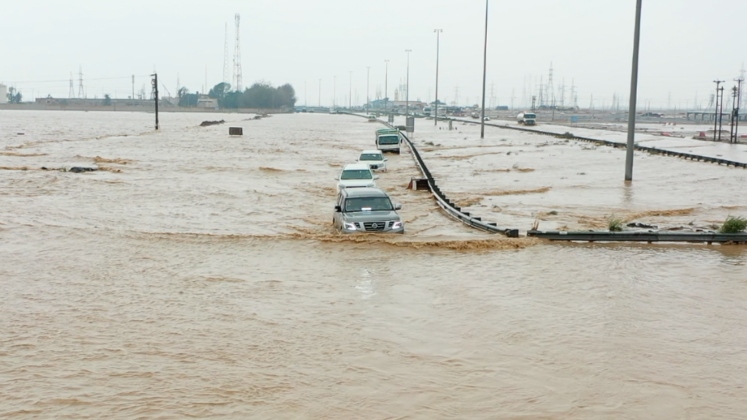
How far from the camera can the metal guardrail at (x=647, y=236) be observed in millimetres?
19359

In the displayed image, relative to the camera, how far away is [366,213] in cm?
1995

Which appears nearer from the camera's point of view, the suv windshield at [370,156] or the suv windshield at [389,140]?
the suv windshield at [370,156]

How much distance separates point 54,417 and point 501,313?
730 cm

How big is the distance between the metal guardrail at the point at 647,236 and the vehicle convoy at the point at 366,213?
3.63 metres

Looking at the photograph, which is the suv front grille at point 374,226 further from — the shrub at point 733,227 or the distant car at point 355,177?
the shrub at point 733,227

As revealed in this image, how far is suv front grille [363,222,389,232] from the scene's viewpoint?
769 inches

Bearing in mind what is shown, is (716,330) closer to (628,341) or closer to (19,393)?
(628,341)

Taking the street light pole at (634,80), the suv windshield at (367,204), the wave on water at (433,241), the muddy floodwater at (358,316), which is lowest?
the muddy floodwater at (358,316)

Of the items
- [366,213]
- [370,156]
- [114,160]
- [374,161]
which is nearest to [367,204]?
[366,213]

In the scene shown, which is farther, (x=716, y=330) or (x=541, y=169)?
(x=541, y=169)

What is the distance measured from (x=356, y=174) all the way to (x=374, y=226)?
9.77 meters

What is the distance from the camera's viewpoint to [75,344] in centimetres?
1179

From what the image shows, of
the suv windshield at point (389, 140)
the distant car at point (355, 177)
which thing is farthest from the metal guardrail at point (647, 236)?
the suv windshield at point (389, 140)

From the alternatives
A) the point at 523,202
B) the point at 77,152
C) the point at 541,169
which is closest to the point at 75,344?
the point at 523,202
